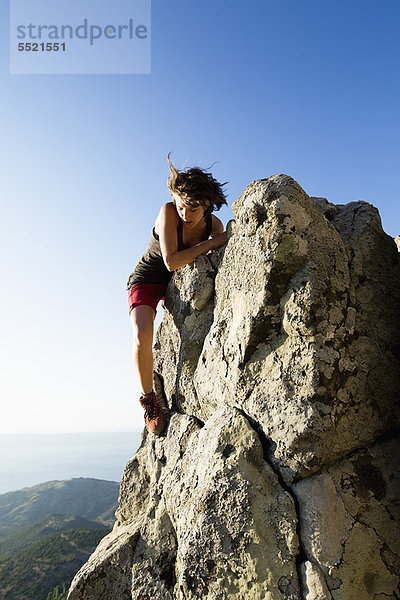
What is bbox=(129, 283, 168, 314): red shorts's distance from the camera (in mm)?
6402

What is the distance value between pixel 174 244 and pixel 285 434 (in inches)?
122

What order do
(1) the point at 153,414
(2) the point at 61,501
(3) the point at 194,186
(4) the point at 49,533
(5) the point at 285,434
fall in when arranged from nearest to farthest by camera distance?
1. (5) the point at 285,434
2. (3) the point at 194,186
3. (1) the point at 153,414
4. (4) the point at 49,533
5. (2) the point at 61,501

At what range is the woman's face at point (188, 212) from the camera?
581 cm

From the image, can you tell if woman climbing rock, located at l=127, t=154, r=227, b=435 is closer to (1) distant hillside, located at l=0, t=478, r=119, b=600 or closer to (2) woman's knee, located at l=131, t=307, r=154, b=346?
(2) woman's knee, located at l=131, t=307, r=154, b=346

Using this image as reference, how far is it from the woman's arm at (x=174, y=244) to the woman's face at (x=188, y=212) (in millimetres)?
102

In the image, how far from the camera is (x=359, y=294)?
15.5 feet

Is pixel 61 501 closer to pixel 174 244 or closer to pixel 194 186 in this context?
pixel 174 244

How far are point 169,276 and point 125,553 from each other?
159 inches

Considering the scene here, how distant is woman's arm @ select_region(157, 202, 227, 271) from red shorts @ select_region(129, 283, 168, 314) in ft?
2.54

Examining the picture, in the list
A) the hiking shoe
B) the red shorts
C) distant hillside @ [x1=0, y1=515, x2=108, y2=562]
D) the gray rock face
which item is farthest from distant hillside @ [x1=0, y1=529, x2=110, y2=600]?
the gray rock face

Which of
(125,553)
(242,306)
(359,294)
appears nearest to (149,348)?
(242,306)

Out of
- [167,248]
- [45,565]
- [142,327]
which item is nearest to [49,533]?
[45,565]

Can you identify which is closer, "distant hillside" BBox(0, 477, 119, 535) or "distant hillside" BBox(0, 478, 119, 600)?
"distant hillside" BBox(0, 478, 119, 600)

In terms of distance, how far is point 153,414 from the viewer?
20.1 feet
